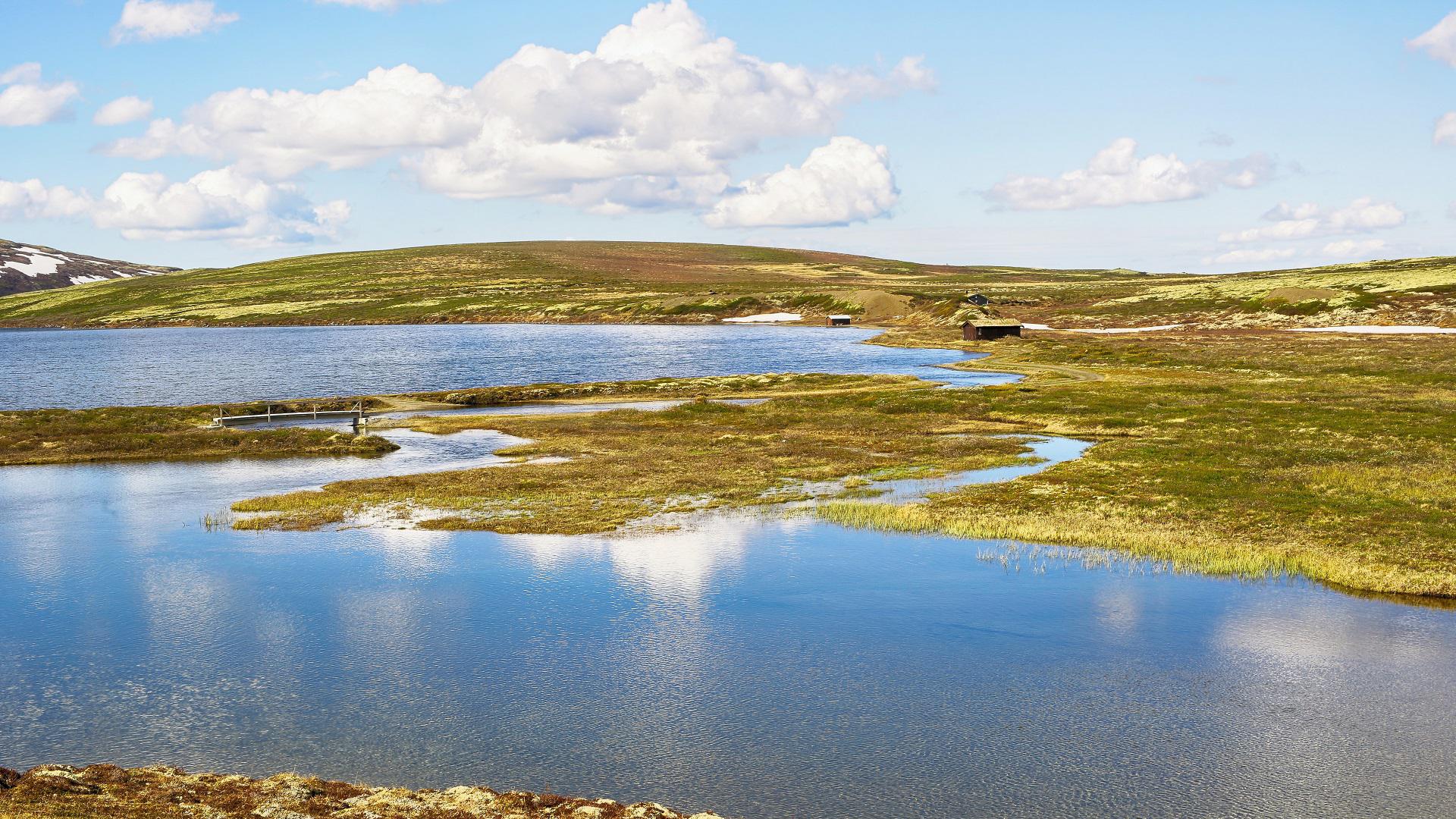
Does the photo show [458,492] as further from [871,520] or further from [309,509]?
[871,520]

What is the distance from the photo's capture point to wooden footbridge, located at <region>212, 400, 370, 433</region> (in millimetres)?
82375

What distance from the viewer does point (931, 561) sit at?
37.0 metres

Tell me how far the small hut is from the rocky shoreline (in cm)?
15028

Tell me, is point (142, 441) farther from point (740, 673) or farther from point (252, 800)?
point (252, 800)

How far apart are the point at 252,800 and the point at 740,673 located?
1152 centimetres

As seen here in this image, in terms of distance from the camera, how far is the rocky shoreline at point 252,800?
1712cm

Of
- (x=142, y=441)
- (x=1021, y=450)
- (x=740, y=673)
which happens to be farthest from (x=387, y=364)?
(x=740, y=673)

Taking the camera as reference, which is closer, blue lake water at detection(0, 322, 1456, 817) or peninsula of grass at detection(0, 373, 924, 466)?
blue lake water at detection(0, 322, 1456, 817)

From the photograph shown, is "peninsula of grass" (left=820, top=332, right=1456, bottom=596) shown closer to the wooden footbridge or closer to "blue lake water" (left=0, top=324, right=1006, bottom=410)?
"blue lake water" (left=0, top=324, right=1006, bottom=410)

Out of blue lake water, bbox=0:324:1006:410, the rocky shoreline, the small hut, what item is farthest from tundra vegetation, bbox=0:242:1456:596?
the small hut

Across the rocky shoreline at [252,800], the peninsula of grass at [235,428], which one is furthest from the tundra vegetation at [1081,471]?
the rocky shoreline at [252,800]

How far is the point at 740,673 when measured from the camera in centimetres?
2589

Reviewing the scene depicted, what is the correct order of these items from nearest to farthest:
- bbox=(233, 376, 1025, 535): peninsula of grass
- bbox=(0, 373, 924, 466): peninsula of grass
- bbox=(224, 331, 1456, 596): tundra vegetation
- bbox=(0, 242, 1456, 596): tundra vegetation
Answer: bbox=(224, 331, 1456, 596): tundra vegetation < bbox=(0, 242, 1456, 596): tundra vegetation < bbox=(233, 376, 1025, 535): peninsula of grass < bbox=(0, 373, 924, 466): peninsula of grass

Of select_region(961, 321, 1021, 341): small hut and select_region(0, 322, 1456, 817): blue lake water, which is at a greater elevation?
select_region(961, 321, 1021, 341): small hut
